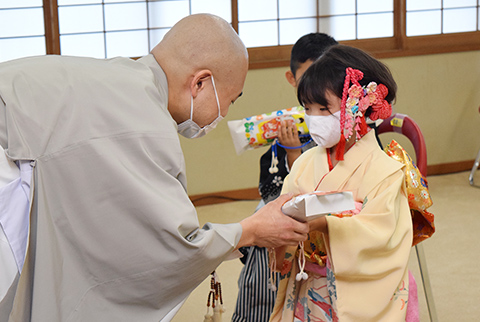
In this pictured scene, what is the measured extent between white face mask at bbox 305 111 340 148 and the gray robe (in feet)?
1.65

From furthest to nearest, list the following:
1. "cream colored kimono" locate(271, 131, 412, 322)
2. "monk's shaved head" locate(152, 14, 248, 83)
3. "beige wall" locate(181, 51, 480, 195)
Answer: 1. "beige wall" locate(181, 51, 480, 195)
2. "cream colored kimono" locate(271, 131, 412, 322)
3. "monk's shaved head" locate(152, 14, 248, 83)

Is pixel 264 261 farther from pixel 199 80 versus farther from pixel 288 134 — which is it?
pixel 199 80

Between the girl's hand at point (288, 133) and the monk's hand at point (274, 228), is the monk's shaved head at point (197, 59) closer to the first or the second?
the monk's hand at point (274, 228)

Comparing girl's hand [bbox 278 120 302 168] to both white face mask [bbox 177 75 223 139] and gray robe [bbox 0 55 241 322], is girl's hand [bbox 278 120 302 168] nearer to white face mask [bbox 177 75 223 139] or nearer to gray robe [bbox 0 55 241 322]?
white face mask [bbox 177 75 223 139]

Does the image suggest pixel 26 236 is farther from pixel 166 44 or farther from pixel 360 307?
pixel 360 307

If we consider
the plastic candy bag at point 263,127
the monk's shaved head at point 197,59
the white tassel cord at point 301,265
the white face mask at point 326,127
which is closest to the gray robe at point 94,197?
the monk's shaved head at point 197,59

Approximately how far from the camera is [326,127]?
1757 mm

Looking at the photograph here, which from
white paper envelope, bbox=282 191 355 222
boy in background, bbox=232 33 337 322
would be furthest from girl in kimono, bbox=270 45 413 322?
boy in background, bbox=232 33 337 322

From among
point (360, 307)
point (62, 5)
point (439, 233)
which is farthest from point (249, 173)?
point (360, 307)

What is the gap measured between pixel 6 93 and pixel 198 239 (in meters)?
0.54

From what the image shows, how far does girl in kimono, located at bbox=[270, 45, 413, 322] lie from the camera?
67.1 inches

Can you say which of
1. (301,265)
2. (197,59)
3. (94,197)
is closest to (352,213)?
(301,265)

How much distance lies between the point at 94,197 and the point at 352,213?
0.76m

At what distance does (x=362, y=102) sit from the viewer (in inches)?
67.3
